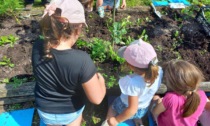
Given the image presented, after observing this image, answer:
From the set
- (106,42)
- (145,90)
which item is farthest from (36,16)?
(145,90)

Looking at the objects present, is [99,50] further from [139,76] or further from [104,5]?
[104,5]

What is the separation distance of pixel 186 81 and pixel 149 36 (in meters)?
1.49

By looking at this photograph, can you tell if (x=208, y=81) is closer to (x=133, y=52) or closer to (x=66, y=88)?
(x=133, y=52)

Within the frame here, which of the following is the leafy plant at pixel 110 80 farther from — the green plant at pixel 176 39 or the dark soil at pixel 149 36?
the green plant at pixel 176 39

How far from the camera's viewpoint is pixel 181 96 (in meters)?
2.17

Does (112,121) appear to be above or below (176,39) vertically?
below

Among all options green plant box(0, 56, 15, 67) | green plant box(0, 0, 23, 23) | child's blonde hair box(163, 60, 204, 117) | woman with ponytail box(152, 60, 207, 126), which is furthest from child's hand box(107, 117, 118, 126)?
green plant box(0, 0, 23, 23)

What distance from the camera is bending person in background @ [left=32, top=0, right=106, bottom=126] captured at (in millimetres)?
1685

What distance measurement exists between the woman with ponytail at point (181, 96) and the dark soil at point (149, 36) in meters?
0.77

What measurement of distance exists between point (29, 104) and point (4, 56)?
0.72m

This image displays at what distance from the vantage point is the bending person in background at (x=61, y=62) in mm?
1685

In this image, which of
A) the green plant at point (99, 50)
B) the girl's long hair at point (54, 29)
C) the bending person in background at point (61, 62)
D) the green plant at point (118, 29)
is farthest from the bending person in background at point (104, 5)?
the girl's long hair at point (54, 29)

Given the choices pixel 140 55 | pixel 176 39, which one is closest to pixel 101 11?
pixel 176 39

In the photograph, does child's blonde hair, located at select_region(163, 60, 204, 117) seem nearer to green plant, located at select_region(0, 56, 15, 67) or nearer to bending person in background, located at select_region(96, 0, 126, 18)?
bending person in background, located at select_region(96, 0, 126, 18)
